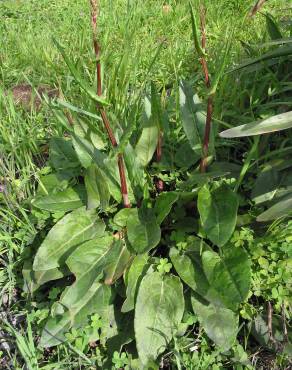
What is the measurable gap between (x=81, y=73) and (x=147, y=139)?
2.78ft

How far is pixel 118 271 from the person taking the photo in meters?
1.69

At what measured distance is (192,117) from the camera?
1872mm

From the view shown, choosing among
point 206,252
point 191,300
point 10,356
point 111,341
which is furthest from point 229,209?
point 10,356

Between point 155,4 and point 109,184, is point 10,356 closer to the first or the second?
point 109,184

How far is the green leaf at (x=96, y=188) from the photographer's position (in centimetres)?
173

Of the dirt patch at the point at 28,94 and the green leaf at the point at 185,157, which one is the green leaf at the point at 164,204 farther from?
the dirt patch at the point at 28,94

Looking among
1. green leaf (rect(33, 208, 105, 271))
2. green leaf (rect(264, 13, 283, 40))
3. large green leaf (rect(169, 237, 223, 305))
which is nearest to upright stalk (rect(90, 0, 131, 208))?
green leaf (rect(33, 208, 105, 271))

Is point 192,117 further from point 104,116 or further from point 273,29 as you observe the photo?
point 273,29

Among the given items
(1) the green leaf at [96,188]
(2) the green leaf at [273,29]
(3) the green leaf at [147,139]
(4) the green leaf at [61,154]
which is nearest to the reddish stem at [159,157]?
(3) the green leaf at [147,139]

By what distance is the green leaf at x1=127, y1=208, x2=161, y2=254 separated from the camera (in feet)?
5.47

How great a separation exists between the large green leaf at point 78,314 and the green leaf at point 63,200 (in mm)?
341

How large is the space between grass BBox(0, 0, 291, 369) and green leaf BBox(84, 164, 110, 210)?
1.01 feet

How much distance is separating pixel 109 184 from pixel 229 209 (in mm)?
495

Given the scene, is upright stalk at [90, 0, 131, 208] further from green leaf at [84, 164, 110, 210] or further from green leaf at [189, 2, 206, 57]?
green leaf at [189, 2, 206, 57]
